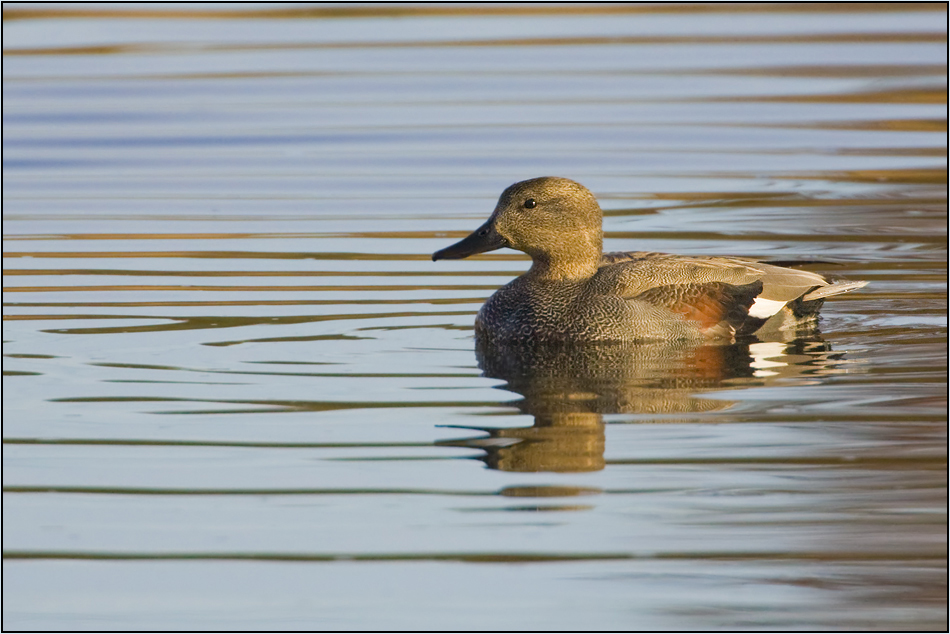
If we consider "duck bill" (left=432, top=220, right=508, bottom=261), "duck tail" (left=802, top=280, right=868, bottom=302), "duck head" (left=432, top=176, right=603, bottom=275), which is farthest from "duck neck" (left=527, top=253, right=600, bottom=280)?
"duck tail" (left=802, top=280, right=868, bottom=302)

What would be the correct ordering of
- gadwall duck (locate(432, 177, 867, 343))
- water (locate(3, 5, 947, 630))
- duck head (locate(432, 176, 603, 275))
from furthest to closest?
duck head (locate(432, 176, 603, 275)), gadwall duck (locate(432, 177, 867, 343)), water (locate(3, 5, 947, 630))

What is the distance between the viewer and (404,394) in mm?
7742

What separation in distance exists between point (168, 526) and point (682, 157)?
10.3m

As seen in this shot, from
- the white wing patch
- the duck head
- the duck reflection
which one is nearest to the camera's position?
the duck reflection

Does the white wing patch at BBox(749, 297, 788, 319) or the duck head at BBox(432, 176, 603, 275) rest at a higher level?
the duck head at BBox(432, 176, 603, 275)

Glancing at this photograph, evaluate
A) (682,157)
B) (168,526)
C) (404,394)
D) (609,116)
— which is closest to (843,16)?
(609,116)

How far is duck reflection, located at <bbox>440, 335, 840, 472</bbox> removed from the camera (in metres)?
6.76

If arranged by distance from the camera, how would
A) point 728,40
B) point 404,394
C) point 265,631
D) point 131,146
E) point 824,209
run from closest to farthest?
point 265,631 → point 404,394 → point 824,209 → point 131,146 → point 728,40

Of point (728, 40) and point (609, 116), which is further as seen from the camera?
point (728, 40)

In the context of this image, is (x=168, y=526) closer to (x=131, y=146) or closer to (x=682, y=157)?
(x=682, y=157)

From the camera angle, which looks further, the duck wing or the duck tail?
the duck tail

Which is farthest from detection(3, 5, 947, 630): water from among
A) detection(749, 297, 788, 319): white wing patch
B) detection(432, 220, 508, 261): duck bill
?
detection(432, 220, 508, 261): duck bill

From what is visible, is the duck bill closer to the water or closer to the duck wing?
the water

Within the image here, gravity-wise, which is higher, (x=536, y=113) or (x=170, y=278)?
(x=536, y=113)
